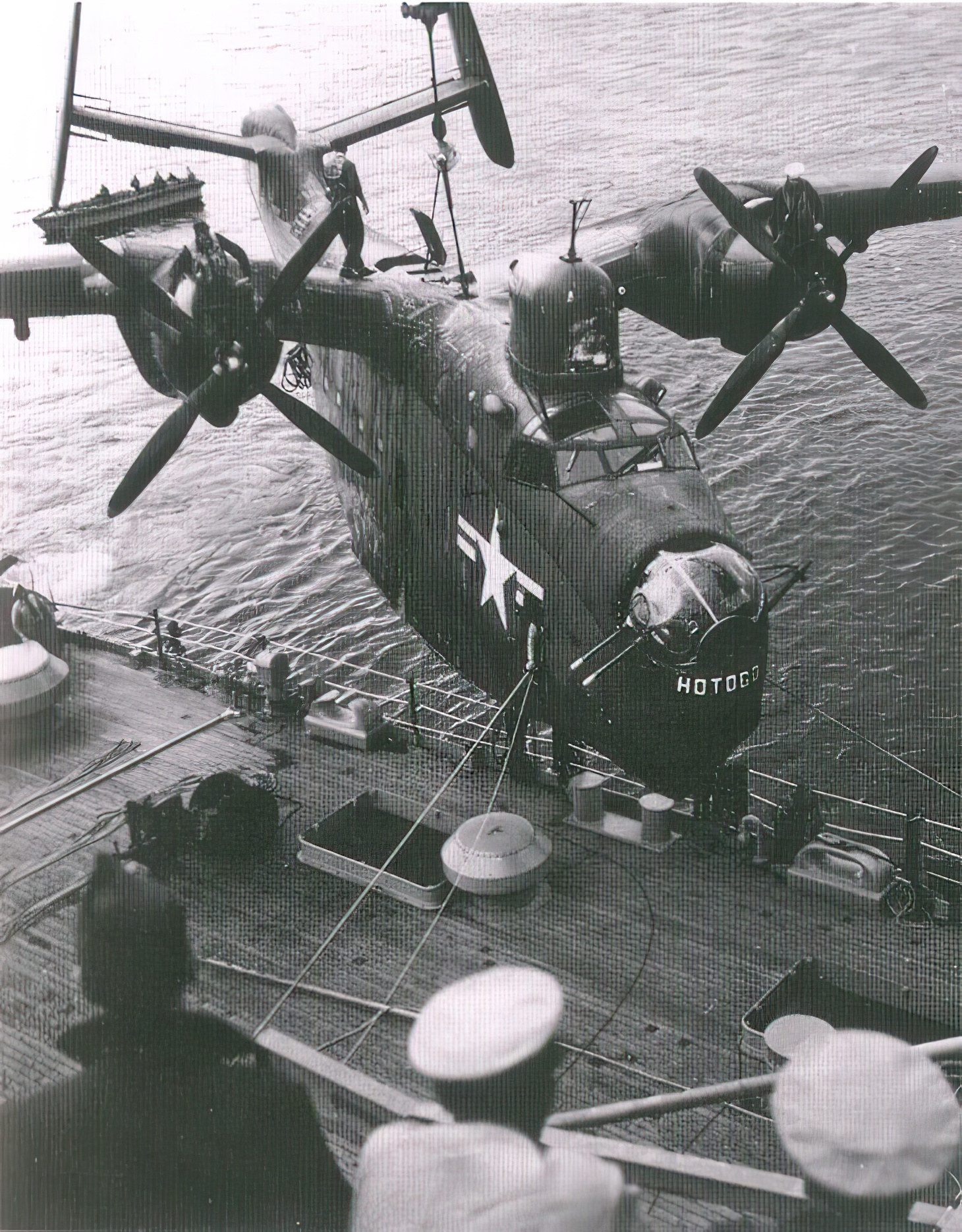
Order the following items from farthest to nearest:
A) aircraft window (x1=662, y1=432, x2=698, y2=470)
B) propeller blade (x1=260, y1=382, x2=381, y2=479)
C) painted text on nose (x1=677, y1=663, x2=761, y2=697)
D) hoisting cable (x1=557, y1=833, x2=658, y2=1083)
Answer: propeller blade (x1=260, y1=382, x2=381, y2=479)
aircraft window (x1=662, y1=432, x2=698, y2=470)
painted text on nose (x1=677, y1=663, x2=761, y2=697)
hoisting cable (x1=557, y1=833, x2=658, y2=1083)

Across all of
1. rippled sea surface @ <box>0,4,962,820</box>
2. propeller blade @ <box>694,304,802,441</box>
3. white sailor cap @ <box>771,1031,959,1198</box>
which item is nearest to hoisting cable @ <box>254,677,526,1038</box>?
propeller blade @ <box>694,304,802,441</box>

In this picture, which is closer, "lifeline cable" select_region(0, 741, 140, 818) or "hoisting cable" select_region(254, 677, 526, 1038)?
"hoisting cable" select_region(254, 677, 526, 1038)

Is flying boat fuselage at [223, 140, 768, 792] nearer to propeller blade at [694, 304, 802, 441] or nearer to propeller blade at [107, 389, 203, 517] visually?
propeller blade at [694, 304, 802, 441]

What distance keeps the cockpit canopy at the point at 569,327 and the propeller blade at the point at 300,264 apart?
13.7 ft

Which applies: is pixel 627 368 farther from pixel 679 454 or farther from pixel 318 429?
pixel 679 454

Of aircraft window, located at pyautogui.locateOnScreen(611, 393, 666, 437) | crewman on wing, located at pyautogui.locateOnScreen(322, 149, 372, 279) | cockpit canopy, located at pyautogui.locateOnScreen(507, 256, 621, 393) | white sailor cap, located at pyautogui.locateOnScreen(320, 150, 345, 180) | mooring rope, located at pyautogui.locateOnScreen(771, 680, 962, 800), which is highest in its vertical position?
white sailor cap, located at pyautogui.locateOnScreen(320, 150, 345, 180)

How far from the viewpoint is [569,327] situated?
18484 mm

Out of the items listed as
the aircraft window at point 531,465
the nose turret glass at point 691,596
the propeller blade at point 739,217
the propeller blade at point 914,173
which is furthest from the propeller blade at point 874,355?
the nose turret glass at point 691,596

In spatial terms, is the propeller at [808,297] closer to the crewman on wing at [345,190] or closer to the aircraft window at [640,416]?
the aircraft window at [640,416]

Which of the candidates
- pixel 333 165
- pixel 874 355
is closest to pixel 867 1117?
pixel 874 355

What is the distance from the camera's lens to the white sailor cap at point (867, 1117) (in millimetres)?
5457

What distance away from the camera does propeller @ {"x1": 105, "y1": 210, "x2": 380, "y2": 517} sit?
2023 centimetres

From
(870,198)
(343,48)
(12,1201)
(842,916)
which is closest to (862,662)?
(870,198)

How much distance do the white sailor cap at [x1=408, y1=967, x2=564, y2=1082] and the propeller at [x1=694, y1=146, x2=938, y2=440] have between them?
16173 mm
